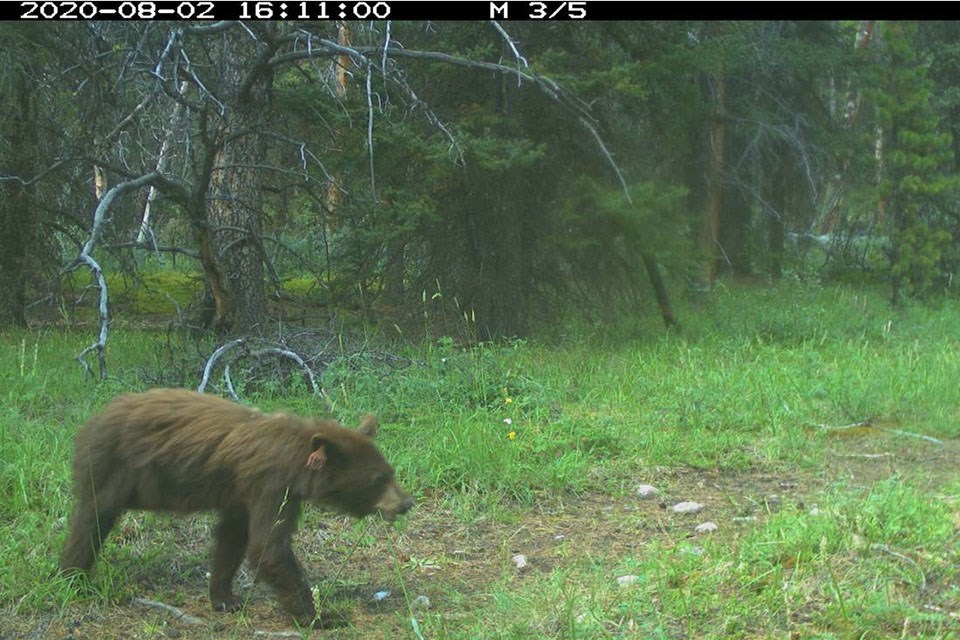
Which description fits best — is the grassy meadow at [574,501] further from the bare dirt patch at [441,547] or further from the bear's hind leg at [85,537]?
the bear's hind leg at [85,537]

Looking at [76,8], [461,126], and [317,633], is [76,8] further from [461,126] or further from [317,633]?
[317,633]

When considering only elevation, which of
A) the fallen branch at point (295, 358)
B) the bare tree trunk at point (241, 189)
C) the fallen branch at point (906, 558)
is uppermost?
the bare tree trunk at point (241, 189)

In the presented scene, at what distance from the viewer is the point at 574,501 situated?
276 inches

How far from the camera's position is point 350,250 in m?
12.9

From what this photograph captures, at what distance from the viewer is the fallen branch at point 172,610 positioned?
506 cm

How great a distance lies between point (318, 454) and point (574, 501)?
8.49 feet

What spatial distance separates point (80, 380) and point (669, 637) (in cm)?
651

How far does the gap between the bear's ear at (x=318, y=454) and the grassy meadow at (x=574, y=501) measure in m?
0.61

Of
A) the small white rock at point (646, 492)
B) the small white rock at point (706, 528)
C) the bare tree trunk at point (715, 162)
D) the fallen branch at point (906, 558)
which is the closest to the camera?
the fallen branch at point (906, 558)

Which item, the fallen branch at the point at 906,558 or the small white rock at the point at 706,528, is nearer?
the fallen branch at the point at 906,558

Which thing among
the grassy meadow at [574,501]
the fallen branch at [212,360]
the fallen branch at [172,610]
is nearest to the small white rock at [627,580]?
the grassy meadow at [574,501]

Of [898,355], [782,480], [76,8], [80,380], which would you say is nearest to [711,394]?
[782,480]

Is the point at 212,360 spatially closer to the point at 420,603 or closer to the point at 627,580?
the point at 420,603

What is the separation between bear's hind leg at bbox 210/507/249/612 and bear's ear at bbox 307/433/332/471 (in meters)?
0.56
